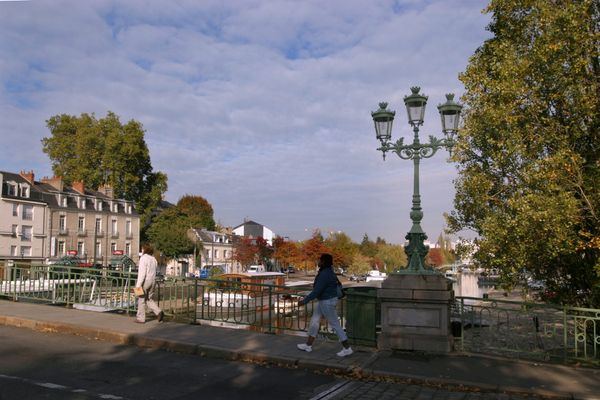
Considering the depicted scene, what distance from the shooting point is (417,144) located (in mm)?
10383

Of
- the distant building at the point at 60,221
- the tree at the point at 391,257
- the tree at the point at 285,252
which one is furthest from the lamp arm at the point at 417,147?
the tree at the point at 391,257

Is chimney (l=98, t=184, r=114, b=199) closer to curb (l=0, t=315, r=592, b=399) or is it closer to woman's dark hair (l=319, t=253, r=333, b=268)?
curb (l=0, t=315, r=592, b=399)

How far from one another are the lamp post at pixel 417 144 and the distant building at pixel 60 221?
161 feet

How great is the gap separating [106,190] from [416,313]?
62.1 meters

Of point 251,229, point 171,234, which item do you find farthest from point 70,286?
point 251,229

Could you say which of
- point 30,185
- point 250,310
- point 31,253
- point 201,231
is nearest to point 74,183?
point 30,185

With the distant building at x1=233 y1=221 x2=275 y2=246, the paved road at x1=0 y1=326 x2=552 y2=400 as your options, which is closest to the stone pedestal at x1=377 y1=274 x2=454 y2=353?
the paved road at x1=0 y1=326 x2=552 y2=400

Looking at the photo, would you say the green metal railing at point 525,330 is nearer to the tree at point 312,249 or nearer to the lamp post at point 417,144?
the lamp post at point 417,144

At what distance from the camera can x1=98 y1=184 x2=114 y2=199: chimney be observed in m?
64.1

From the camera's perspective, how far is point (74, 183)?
61.6 m

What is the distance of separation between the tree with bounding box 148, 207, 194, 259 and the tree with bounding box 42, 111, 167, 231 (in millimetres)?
6038

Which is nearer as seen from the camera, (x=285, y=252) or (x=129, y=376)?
(x=129, y=376)

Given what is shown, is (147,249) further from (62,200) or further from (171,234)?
(171,234)

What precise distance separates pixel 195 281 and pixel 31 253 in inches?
2000
